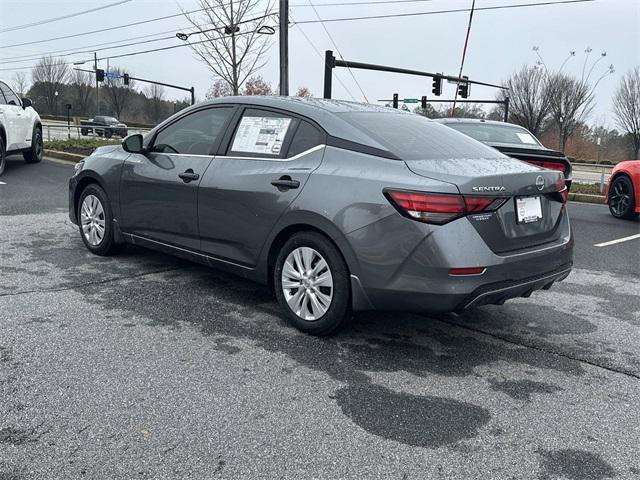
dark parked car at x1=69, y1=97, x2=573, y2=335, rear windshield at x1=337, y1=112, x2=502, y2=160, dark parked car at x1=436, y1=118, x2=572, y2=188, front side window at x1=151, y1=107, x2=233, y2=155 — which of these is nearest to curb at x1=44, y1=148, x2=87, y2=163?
dark parked car at x1=436, y1=118, x2=572, y2=188

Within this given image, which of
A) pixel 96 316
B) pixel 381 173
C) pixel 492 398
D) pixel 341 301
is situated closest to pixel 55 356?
pixel 96 316

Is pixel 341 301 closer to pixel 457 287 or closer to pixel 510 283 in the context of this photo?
pixel 457 287

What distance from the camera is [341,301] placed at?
3668 millimetres

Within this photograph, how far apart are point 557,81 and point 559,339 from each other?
44.1m

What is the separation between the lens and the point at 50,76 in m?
76.0

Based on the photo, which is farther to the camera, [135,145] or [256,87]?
[256,87]

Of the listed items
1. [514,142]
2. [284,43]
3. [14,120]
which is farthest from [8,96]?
[514,142]

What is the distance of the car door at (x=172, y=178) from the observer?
4.59 m

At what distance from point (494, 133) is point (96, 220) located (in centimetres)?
651

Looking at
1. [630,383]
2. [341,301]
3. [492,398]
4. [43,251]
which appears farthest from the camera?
[43,251]

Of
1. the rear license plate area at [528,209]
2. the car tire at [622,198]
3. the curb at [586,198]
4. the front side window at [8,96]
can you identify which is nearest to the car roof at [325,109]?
the rear license plate area at [528,209]

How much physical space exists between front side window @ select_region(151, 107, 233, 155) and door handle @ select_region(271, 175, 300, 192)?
2.83 ft

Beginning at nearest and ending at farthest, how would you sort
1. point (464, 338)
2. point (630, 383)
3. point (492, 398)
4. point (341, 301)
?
point (492, 398)
point (630, 383)
point (341, 301)
point (464, 338)

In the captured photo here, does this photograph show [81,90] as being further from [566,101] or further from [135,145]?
[135,145]
